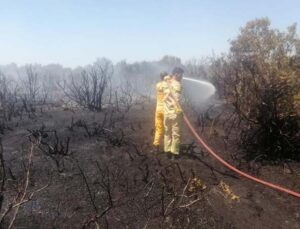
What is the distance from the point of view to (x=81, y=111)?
1143 centimetres

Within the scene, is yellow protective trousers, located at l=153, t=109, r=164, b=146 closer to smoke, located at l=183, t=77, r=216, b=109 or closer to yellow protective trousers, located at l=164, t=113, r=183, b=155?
yellow protective trousers, located at l=164, t=113, r=183, b=155

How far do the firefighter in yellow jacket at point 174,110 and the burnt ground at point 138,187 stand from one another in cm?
36

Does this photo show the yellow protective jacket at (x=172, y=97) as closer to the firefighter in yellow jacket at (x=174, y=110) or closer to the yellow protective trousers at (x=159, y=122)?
the firefighter in yellow jacket at (x=174, y=110)

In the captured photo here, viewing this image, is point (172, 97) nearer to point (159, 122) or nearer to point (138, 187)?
point (159, 122)

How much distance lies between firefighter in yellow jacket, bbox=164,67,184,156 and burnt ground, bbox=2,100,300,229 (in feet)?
1.18

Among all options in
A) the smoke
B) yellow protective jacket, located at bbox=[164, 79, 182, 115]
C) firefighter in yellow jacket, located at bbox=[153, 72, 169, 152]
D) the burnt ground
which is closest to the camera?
the burnt ground

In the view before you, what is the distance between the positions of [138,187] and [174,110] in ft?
5.40

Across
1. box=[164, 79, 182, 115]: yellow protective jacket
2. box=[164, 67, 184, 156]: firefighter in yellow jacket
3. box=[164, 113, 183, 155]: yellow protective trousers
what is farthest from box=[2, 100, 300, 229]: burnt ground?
box=[164, 79, 182, 115]: yellow protective jacket

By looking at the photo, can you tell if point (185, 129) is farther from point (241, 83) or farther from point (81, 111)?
point (81, 111)

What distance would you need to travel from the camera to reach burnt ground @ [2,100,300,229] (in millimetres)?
4672

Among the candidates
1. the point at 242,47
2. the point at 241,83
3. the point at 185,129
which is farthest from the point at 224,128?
the point at 242,47

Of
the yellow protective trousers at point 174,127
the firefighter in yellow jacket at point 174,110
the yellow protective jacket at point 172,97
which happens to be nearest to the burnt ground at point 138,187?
the yellow protective trousers at point 174,127

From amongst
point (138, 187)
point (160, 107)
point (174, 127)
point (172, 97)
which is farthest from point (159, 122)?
point (138, 187)

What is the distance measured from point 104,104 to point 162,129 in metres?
6.72
